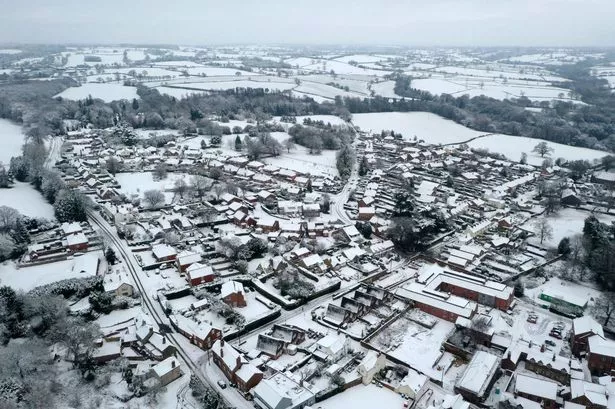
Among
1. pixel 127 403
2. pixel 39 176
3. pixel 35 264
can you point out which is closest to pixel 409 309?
pixel 127 403

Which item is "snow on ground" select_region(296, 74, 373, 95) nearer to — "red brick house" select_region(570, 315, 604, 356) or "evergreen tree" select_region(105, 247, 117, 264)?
"evergreen tree" select_region(105, 247, 117, 264)

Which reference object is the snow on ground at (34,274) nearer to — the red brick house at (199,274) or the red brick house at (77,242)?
the red brick house at (77,242)

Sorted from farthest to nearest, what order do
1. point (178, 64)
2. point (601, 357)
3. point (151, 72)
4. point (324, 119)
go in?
point (178, 64), point (151, 72), point (324, 119), point (601, 357)

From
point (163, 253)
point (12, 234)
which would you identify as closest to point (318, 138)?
point (163, 253)

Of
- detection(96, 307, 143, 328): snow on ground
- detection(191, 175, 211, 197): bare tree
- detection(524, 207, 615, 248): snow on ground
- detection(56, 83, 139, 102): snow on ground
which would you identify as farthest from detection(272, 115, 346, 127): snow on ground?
detection(96, 307, 143, 328): snow on ground

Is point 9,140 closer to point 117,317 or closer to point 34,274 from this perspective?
point 34,274

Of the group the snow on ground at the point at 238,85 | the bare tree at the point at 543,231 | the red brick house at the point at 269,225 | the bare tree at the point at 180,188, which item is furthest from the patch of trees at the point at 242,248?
the snow on ground at the point at 238,85

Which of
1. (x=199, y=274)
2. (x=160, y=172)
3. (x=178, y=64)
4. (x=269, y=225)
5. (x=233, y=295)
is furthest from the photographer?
(x=178, y=64)
